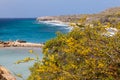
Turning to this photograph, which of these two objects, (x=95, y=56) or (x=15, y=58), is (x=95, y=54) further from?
(x=15, y=58)

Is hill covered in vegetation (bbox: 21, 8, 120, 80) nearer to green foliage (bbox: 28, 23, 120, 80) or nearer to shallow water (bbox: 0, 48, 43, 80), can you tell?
green foliage (bbox: 28, 23, 120, 80)

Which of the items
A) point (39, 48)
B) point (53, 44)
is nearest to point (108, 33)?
point (53, 44)

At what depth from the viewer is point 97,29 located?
648cm

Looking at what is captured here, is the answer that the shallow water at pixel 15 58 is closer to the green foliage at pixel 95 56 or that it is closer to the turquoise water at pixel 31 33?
the green foliage at pixel 95 56

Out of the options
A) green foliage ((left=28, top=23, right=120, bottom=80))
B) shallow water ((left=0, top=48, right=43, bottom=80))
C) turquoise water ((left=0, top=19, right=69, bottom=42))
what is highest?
green foliage ((left=28, top=23, right=120, bottom=80))

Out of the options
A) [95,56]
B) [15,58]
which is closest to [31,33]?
[15,58]

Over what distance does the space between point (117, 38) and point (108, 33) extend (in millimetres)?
231

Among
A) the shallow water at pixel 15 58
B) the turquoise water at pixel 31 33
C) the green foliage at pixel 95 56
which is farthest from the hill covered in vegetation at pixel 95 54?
the turquoise water at pixel 31 33

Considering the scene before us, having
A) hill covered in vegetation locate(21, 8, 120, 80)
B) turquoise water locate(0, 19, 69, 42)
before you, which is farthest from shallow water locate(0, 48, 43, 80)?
turquoise water locate(0, 19, 69, 42)

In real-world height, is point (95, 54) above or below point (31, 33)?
above

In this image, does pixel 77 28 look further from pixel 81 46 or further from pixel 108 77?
pixel 108 77

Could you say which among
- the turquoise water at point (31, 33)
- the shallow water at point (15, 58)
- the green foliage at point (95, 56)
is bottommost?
the turquoise water at point (31, 33)

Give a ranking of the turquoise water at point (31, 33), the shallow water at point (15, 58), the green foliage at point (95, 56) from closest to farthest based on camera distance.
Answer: the green foliage at point (95, 56) → the shallow water at point (15, 58) → the turquoise water at point (31, 33)

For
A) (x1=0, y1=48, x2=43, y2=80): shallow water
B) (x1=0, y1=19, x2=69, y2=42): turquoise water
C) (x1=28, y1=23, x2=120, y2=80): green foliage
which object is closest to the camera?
(x1=28, y1=23, x2=120, y2=80): green foliage
